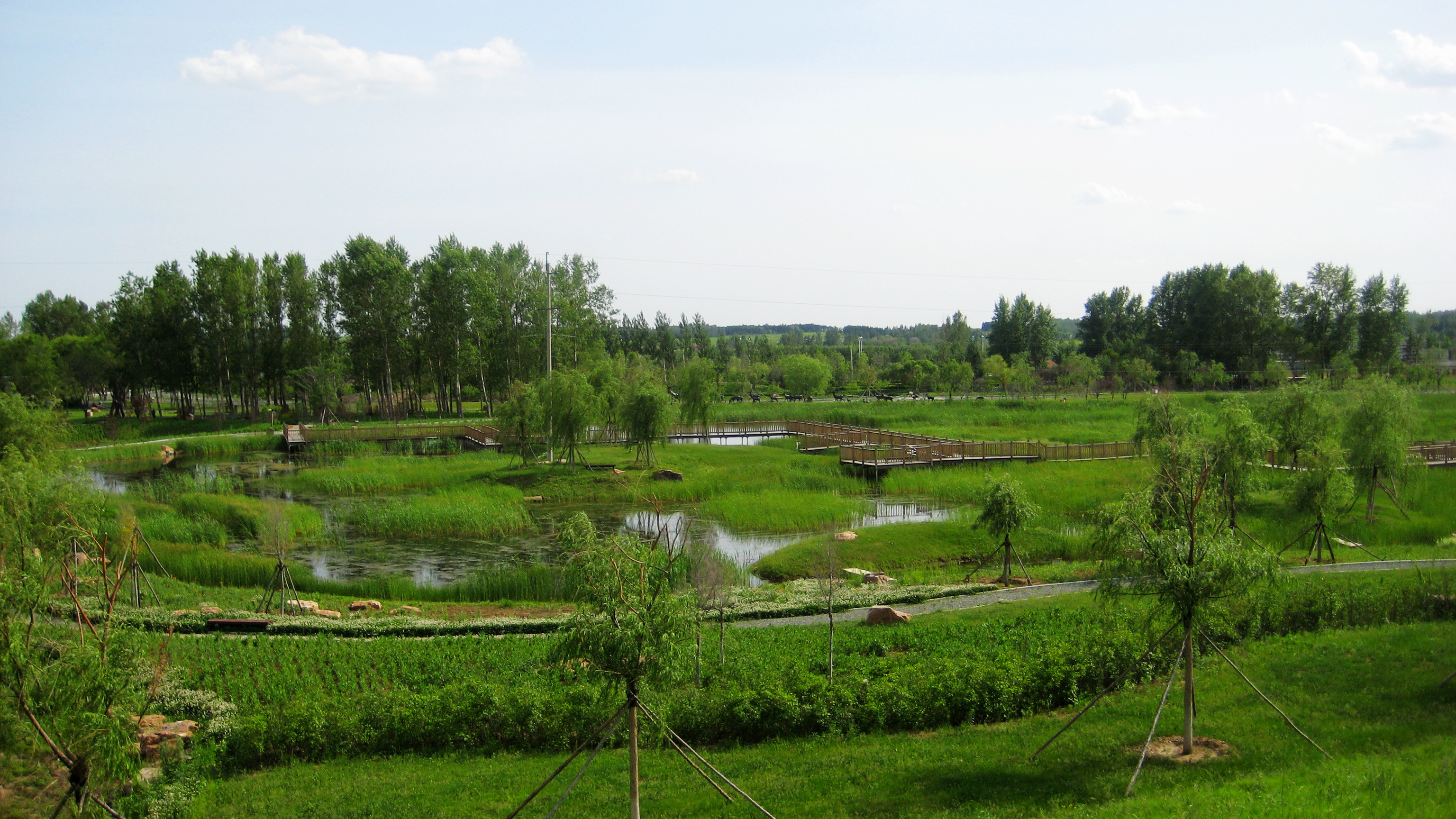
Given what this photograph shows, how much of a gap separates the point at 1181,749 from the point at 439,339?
73860 mm

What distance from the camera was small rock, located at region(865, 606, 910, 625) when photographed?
19.0 m

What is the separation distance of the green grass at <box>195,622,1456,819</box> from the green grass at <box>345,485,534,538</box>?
66.8ft

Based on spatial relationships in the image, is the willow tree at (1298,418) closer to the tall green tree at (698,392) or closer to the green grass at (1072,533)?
the green grass at (1072,533)

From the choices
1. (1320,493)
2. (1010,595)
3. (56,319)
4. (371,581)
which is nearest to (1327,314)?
(1320,493)

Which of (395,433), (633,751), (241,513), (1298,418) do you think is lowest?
(241,513)

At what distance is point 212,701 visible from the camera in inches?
550

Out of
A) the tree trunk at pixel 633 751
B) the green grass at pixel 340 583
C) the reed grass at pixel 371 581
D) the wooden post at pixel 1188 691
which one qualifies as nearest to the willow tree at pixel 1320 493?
the wooden post at pixel 1188 691

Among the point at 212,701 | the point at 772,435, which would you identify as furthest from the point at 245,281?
the point at 212,701

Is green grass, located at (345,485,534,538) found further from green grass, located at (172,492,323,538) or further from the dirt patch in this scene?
the dirt patch

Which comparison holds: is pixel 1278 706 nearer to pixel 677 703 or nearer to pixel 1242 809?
pixel 1242 809

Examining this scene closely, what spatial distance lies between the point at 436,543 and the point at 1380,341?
323 ft

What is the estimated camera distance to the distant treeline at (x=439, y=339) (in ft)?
236

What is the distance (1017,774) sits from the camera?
11.8 meters

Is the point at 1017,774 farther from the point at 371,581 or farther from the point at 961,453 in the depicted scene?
the point at 961,453
